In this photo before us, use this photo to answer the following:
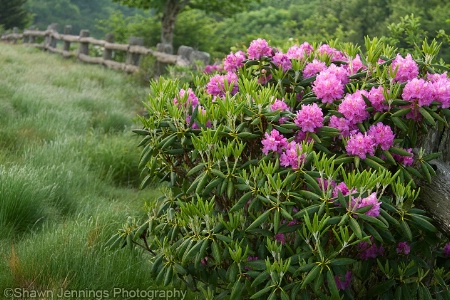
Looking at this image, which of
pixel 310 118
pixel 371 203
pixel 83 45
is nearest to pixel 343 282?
pixel 371 203

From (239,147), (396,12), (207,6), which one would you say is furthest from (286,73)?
(396,12)

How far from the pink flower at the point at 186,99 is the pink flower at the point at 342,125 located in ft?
2.59

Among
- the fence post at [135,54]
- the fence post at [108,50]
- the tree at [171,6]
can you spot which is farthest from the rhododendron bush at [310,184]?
the tree at [171,6]

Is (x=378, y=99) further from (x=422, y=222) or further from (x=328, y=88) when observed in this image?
(x=422, y=222)

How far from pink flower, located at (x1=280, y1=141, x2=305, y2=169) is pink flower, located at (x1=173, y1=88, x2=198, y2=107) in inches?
27.0

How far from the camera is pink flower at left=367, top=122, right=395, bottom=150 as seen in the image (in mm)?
2648

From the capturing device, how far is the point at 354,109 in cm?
273

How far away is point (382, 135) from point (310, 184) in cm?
46

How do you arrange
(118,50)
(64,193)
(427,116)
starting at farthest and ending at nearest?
1. (118,50)
2. (64,193)
3. (427,116)

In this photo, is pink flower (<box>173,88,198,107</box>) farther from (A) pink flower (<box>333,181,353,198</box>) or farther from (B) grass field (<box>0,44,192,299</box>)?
(A) pink flower (<box>333,181,353,198</box>)

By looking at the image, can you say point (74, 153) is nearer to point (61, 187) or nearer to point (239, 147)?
point (61, 187)

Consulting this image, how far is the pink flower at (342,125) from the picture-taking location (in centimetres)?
273

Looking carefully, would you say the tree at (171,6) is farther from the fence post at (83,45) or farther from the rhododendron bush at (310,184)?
the rhododendron bush at (310,184)

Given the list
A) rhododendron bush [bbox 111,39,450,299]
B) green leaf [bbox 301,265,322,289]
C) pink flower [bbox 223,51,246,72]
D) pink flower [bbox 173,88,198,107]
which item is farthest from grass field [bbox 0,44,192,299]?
green leaf [bbox 301,265,322,289]
